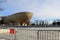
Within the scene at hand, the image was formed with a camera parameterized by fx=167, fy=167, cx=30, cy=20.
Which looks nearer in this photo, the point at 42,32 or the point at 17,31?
the point at 42,32

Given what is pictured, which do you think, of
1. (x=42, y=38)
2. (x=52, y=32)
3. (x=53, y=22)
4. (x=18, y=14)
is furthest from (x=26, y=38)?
(x=18, y=14)

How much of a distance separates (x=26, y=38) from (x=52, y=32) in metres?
2.19

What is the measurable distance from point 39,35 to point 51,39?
0.79 m

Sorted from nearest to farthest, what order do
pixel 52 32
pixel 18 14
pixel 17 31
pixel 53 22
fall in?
pixel 52 32
pixel 17 31
pixel 53 22
pixel 18 14

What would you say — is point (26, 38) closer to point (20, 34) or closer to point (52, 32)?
point (20, 34)

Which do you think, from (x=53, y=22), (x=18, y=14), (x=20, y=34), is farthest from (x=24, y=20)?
(x=20, y=34)

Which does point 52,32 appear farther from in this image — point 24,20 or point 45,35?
point 24,20

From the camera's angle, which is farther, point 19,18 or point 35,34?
point 19,18

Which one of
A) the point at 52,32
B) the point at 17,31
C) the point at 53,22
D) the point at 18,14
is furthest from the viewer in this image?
the point at 18,14

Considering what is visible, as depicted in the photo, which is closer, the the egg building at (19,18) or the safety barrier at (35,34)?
the safety barrier at (35,34)

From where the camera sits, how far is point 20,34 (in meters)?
11.6

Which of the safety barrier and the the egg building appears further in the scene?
the the egg building

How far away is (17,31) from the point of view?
11.0m

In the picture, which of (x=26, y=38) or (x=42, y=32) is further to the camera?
(x=26, y=38)
